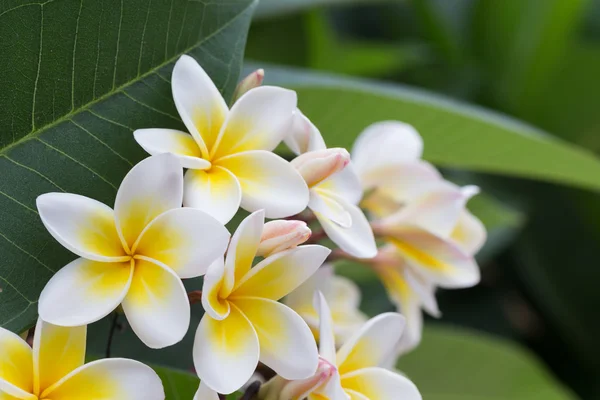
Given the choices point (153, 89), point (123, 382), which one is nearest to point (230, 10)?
point (153, 89)

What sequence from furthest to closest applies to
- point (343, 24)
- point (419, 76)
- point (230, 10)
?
1. point (343, 24)
2. point (419, 76)
3. point (230, 10)

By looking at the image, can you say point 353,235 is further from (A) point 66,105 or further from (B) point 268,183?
(A) point 66,105

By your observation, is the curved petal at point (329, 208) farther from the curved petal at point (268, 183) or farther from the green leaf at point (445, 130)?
the green leaf at point (445, 130)

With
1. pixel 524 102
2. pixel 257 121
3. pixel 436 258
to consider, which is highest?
pixel 257 121

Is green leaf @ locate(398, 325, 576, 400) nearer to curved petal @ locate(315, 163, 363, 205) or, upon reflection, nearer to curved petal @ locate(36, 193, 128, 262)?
curved petal @ locate(315, 163, 363, 205)

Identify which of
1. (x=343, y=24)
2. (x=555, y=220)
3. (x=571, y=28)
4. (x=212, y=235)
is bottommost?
(x=555, y=220)

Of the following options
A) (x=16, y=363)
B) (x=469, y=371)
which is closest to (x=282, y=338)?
(x=16, y=363)

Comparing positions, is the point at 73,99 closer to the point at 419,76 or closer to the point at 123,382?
the point at 123,382
